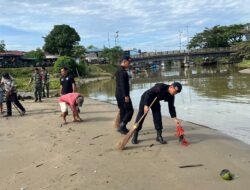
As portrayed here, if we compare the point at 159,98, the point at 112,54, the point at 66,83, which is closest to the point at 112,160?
the point at 159,98

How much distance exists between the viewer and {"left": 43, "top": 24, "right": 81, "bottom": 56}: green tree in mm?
85419

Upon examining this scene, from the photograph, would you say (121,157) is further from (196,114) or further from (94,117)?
(196,114)

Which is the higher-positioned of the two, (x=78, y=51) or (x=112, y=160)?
(x=78, y=51)

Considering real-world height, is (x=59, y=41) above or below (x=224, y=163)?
above

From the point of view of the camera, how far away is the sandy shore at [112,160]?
625cm

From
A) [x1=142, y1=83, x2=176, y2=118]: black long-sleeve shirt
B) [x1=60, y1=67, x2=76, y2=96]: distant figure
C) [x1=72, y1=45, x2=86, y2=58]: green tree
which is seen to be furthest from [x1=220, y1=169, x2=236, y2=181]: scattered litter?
[x1=72, y1=45, x2=86, y2=58]: green tree

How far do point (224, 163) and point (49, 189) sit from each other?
3229 millimetres

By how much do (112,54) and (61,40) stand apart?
14759 mm

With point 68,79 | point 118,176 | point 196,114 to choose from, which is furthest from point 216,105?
point 118,176

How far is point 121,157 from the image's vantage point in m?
7.76

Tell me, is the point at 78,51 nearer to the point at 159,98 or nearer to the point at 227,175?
the point at 159,98

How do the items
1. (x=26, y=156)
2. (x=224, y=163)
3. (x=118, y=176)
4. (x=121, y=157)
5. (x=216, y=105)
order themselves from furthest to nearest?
(x=216, y=105) < (x=26, y=156) < (x=121, y=157) < (x=224, y=163) < (x=118, y=176)

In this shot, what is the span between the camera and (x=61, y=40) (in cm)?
8494

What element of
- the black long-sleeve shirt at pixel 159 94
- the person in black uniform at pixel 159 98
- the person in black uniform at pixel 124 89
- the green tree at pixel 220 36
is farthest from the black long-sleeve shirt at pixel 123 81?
the green tree at pixel 220 36
